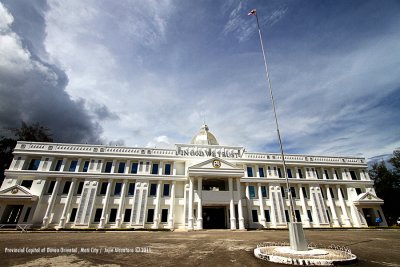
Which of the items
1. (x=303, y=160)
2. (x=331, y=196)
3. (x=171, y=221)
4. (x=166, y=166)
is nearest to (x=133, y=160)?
(x=166, y=166)

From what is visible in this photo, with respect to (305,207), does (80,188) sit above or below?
above

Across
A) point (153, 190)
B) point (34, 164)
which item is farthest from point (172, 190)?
point (34, 164)

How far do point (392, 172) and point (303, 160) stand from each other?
2665cm

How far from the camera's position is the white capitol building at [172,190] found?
2712cm

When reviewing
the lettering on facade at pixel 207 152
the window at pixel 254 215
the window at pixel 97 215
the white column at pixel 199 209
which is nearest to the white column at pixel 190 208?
the white column at pixel 199 209

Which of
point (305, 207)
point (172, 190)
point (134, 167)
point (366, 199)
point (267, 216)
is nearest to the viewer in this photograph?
point (172, 190)

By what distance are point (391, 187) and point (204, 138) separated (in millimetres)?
43258

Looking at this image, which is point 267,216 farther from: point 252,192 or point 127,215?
point 127,215

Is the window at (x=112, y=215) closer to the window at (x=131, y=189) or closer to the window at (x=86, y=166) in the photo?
the window at (x=131, y=189)

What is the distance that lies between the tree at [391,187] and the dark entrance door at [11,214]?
68.9 metres

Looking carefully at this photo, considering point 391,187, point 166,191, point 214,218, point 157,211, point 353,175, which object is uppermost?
point 353,175

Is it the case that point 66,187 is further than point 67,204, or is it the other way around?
point 66,187

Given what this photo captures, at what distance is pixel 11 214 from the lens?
27.8 metres

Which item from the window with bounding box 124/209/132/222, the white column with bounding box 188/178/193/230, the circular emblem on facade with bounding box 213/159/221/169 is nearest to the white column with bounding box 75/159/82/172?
the window with bounding box 124/209/132/222
